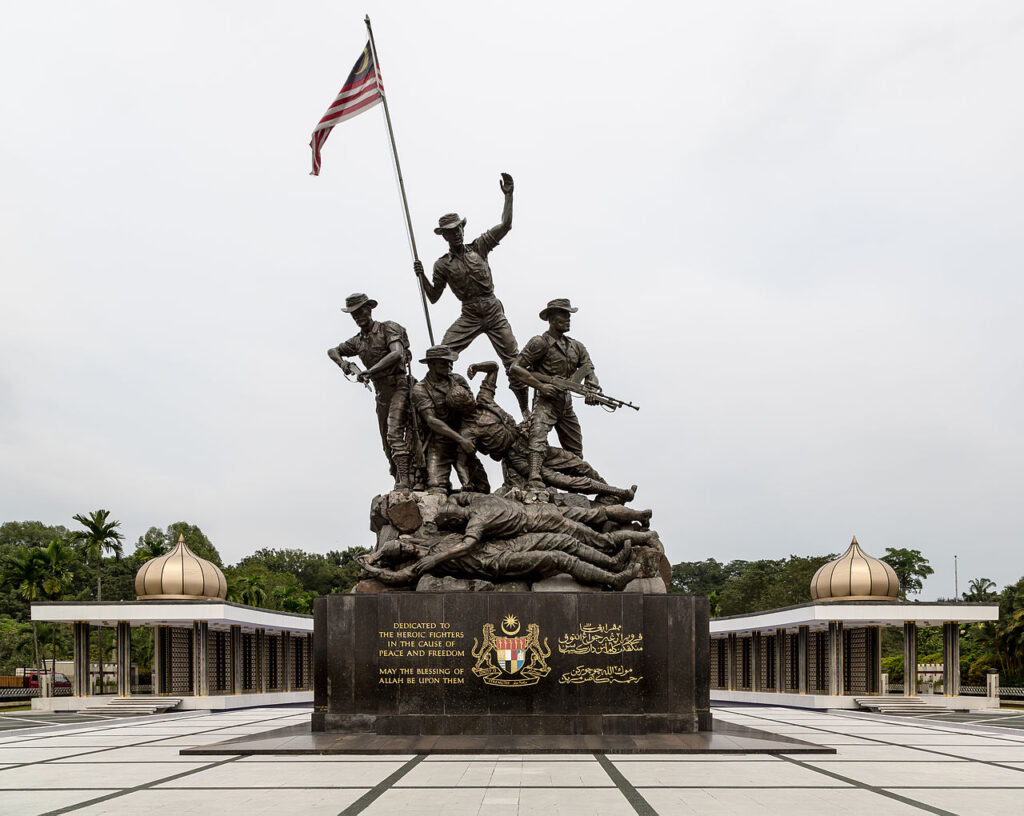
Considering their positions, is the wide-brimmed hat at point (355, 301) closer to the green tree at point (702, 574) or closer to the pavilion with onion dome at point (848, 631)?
the pavilion with onion dome at point (848, 631)

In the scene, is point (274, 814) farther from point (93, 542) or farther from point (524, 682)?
point (93, 542)

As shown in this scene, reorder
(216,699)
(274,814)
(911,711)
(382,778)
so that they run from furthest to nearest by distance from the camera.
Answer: (216,699)
(911,711)
(382,778)
(274,814)

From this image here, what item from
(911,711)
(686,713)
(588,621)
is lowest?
(911,711)

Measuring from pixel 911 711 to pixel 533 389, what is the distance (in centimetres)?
1658

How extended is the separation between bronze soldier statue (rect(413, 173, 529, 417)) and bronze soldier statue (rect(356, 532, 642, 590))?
9.76ft

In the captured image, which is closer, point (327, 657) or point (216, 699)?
point (327, 657)

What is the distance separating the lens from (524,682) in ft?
43.1

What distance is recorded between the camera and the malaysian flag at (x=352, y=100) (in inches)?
632

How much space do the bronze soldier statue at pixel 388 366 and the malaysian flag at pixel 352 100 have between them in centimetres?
244

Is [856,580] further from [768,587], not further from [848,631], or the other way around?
[768,587]

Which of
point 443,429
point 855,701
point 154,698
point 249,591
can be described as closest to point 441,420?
point 443,429

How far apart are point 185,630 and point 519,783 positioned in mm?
24396

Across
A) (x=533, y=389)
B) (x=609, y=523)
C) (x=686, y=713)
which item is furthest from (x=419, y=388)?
(x=686, y=713)

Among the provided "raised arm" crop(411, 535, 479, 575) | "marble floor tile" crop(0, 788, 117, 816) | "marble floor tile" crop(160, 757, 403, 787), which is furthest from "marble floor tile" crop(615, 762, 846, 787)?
"marble floor tile" crop(0, 788, 117, 816)
